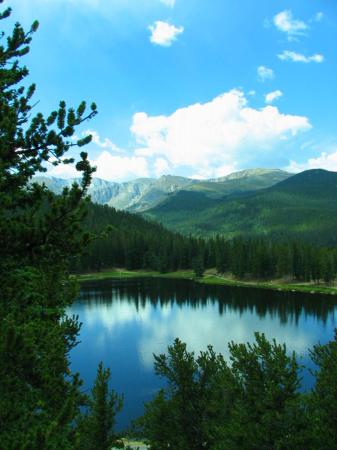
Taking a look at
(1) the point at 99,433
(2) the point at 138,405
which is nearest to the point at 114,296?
(2) the point at 138,405

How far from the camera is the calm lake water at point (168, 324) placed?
6106cm

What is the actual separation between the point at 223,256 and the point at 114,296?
69.6m

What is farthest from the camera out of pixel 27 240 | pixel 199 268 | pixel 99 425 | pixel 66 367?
pixel 199 268

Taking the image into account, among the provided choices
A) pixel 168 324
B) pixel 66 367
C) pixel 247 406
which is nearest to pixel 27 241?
pixel 66 367

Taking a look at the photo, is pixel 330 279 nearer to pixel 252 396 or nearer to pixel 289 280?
pixel 289 280

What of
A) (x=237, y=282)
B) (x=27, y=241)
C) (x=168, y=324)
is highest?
(x=27, y=241)

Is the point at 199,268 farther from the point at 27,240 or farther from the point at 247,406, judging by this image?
the point at 27,240

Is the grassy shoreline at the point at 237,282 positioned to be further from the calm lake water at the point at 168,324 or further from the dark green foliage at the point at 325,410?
the dark green foliage at the point at 325,410

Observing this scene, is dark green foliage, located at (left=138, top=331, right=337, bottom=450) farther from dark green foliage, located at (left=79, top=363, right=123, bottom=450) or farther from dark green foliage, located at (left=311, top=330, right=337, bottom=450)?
dark green foliage, located at (left=79, top=363, right=123, bottom=450)

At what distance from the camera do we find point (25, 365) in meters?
10.2

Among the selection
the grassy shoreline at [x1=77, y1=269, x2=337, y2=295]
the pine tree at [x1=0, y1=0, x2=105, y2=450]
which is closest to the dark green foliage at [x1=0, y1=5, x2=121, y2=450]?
→ the pine tree at [x1=0, y1=0, x2=105, y2=450]

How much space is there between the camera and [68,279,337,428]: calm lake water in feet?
200

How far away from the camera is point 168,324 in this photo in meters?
92.2

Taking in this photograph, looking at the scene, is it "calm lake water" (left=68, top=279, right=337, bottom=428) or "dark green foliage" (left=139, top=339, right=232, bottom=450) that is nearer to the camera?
"dark green foliage" (left=139, top=339, right=232, bottom=450)
